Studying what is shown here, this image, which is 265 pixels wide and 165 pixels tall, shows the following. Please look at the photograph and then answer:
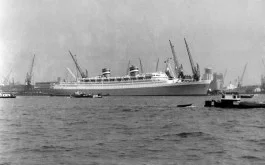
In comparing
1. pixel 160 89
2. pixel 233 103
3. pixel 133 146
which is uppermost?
pixel 160 89

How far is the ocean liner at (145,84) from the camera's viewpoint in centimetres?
13438

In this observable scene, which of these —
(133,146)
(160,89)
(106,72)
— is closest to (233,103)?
(133,146)

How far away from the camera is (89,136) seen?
80.9 feet

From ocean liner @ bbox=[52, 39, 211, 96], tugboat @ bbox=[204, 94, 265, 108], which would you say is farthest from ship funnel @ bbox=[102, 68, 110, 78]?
tugboat @ bbox=[204, 94, 265, 108]

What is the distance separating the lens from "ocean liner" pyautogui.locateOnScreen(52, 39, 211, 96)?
441ft

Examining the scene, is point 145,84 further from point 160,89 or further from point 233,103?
point 233,103

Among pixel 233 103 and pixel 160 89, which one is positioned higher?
pixel 160 89

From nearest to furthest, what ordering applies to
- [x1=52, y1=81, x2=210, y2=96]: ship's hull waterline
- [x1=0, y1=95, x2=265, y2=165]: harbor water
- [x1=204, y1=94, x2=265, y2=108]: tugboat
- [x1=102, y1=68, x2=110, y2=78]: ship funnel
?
[x1=0, y1=95, x2=265, y2=165]: harbor water
[x1=204, y1=94, x2=265, y2=108]: tugboat
[x1=52, y1=81, x2=210, y2=96]: ship's hull waterline
[x1=102, y1=68, x2=110, y2=78]: ship funnel

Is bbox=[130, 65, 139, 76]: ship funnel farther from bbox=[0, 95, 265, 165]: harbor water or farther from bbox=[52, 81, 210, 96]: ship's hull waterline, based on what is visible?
bbox=[0, 95, 265, 165]: harbor water

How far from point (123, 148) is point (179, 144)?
3.64 metres

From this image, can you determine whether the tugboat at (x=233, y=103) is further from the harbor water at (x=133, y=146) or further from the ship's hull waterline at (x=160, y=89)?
the ship's hull waterline at (x=160, y=89)

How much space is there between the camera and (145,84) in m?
139

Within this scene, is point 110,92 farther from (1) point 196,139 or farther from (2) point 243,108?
(1) point 196,139

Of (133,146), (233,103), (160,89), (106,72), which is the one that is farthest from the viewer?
(106,72)
